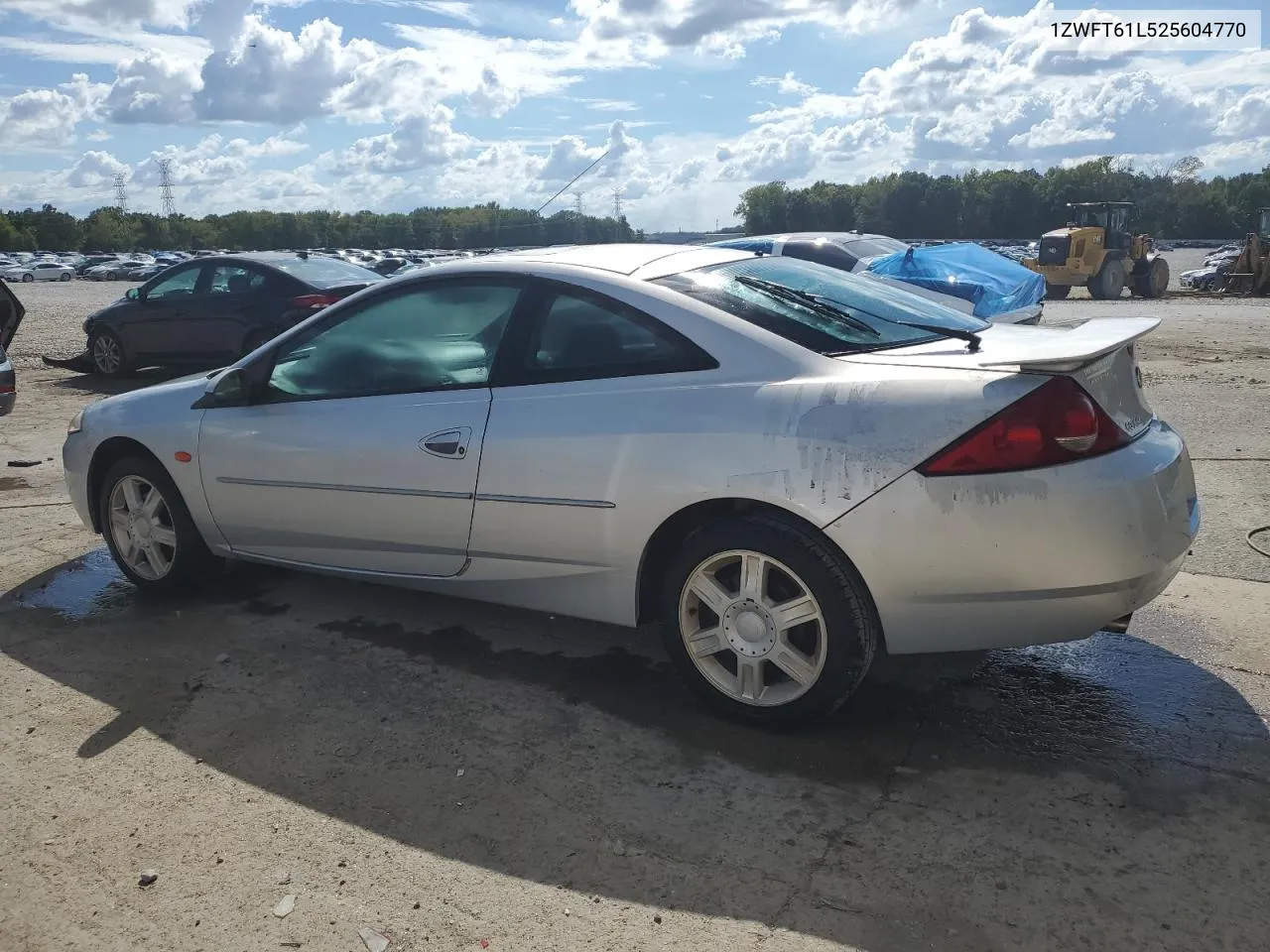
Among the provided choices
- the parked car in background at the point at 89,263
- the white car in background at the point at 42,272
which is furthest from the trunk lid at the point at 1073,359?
the parked car in background at the point at 89,263

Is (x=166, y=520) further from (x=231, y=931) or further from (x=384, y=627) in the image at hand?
(x=231, y=931)

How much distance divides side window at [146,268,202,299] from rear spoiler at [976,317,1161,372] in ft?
34.2

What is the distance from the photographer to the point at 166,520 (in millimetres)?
4891

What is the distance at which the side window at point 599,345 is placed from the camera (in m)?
3.53

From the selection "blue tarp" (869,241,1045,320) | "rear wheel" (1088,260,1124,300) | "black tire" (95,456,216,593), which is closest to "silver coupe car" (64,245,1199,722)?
"black tire" (95,456,216,593)

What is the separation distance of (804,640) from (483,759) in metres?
1.10

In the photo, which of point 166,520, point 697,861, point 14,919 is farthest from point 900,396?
point 166,520

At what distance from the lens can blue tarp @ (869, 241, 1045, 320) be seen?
10.6m

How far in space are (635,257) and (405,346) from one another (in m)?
1.00

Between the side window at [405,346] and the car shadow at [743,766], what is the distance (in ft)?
3.47

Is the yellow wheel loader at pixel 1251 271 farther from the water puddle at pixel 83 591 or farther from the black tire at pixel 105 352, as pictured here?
the water puddle at pixel 83 591

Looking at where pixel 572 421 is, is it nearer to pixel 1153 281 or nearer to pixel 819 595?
pixel 819 595

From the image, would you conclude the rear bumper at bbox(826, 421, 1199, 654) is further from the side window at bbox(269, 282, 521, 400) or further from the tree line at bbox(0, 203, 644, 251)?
the tree line at bbox(0, 203, 644, 251)

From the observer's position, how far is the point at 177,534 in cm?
480
